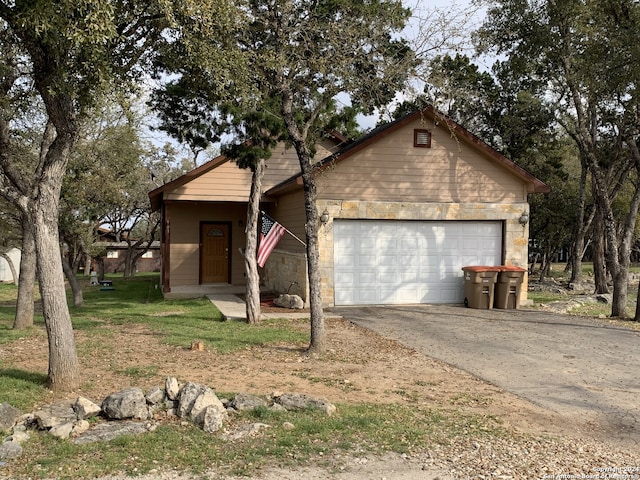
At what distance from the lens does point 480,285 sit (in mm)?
14297

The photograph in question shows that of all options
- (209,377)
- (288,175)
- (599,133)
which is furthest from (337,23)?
(599,133)

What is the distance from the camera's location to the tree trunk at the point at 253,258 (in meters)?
12.1

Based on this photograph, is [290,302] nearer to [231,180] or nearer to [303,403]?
[231,180]

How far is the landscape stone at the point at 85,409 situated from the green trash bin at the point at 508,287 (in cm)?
1103

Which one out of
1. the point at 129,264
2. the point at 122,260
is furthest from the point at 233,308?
the point at 122,260

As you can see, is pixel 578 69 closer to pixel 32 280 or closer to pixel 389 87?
pixel 389 87

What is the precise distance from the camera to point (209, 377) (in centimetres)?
738

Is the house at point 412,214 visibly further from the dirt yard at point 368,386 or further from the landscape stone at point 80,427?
the landscape stone at point 80,427

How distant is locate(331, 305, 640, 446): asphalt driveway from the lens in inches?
260

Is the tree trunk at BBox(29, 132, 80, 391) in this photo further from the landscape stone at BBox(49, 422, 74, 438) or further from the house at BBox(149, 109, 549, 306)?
the house at BBox(149, 109, 549, 306)

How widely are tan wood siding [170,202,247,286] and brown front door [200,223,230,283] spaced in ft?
0.62

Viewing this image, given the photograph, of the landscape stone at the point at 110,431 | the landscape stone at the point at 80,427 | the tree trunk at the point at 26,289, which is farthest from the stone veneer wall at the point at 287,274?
the landscape stone at the point at 80,427

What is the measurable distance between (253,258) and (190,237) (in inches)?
327

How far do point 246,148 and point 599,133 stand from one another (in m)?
15.2
